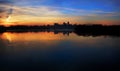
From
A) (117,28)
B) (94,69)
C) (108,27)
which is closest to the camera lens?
(94,69)

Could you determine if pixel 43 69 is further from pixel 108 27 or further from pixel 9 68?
pixel 108 27

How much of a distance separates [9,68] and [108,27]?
51.3 meters

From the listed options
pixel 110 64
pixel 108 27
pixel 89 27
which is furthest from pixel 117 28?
pixel 110 64

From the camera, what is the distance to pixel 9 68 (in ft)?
30.8

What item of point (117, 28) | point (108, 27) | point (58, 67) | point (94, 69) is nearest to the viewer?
point (94, 69)

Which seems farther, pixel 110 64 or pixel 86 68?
pixel 110 64

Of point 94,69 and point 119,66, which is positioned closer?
point 94,69

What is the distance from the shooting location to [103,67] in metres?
9.42

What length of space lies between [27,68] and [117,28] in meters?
46.9

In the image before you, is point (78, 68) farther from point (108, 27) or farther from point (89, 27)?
point (89, 27)

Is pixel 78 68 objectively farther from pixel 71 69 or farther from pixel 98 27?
pixel 98 27

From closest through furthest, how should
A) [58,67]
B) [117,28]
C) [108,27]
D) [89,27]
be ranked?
[58,67] → [117,28] → [108,27] → [89,27]

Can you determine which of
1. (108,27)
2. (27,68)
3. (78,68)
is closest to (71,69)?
(78,68)

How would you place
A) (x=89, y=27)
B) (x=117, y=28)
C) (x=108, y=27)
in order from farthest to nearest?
1. (x=89, y=27)
2. (x=108, y=27)
3. (x=117, y=28)
